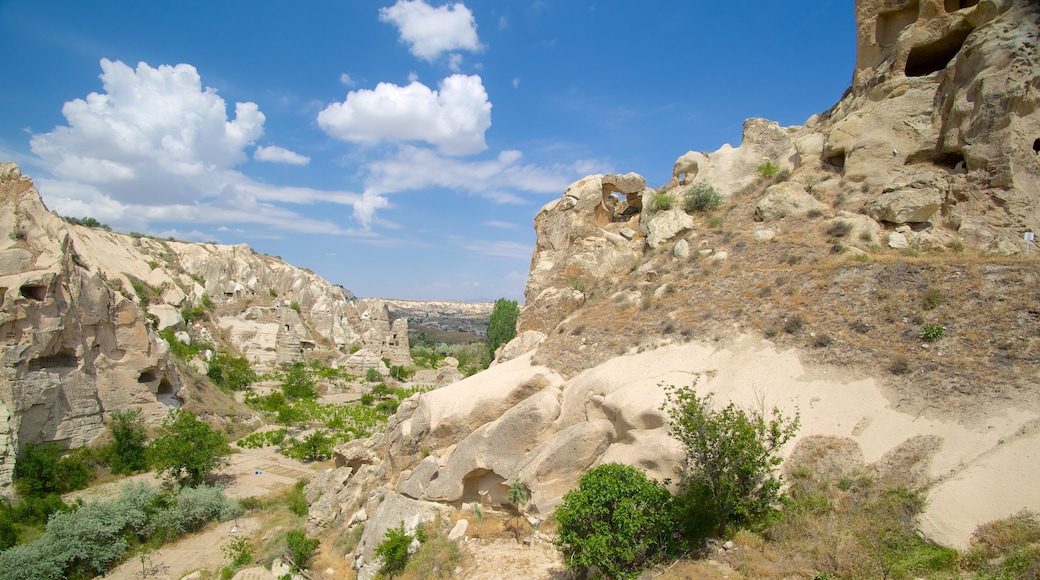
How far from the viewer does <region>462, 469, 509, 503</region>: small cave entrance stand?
1141 centimetres

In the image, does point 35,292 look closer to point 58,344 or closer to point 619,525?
A: point 58,344

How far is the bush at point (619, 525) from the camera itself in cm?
718

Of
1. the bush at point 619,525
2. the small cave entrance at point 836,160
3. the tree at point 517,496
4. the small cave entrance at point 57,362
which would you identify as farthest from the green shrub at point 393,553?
the small cave entrance at point 836,160

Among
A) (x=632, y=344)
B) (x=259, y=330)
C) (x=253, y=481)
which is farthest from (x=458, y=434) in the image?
(x=259, y=330)

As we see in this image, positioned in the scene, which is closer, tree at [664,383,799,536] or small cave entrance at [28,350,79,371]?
tree at [664,383,799,536]

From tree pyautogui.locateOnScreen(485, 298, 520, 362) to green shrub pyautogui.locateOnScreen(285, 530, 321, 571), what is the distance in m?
32.1

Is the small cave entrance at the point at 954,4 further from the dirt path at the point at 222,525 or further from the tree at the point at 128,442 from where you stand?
the tree at the point at 128,442

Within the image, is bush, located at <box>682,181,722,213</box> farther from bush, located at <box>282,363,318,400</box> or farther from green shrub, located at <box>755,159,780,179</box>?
bush, located at <box>282,363,318,400</box>

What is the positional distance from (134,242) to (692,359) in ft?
189

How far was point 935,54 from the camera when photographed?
16.7 m

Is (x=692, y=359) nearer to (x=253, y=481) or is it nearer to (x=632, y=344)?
(x=632, y=344)

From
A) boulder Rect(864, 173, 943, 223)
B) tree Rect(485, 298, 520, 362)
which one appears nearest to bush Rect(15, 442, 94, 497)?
boulder Rect(864, 173, 943, 223)

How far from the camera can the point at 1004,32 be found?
13.3 meters

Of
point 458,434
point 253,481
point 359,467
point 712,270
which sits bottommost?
point 253,481
